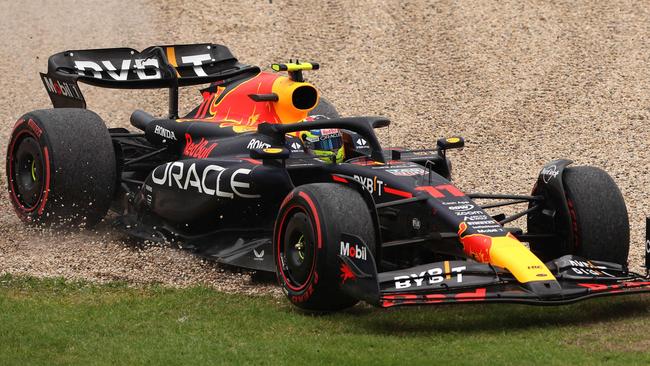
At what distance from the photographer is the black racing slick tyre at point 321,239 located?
924cm

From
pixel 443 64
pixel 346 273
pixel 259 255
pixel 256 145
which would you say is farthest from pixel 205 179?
pixel 443 64

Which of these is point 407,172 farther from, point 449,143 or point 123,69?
point 123,69

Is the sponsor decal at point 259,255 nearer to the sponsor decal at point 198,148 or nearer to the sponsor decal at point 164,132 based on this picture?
the sponsor decal at point 198,148

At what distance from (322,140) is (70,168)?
2.67 metres

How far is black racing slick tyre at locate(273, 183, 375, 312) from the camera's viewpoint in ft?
30.3

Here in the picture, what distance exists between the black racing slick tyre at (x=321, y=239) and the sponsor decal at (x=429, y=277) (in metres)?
0.44

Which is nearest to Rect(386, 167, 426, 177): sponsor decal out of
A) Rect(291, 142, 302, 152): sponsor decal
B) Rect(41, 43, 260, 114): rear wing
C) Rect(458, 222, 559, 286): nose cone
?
Rect(458, 222, 559, 286): nose cone

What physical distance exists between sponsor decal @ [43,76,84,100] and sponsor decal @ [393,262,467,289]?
18.8ft

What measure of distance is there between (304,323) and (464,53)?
40.8 ft

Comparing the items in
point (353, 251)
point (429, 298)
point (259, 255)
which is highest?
point (353, 251)

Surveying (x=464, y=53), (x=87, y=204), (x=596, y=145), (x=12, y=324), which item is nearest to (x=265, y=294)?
(x=12, y=324)

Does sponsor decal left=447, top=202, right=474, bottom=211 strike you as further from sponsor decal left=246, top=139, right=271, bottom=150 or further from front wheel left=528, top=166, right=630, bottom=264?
sponsor decal left=246, top=139, right=271, bottom=150

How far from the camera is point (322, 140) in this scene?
11750mm

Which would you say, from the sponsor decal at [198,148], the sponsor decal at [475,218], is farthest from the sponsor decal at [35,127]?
the sponsor decal at [475,218]
